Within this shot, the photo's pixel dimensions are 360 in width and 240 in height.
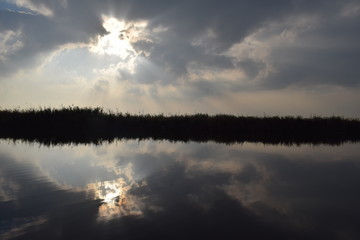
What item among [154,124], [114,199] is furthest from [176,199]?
[154,124]

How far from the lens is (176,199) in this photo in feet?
25.5

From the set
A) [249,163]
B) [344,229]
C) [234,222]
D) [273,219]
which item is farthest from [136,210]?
[249,163]

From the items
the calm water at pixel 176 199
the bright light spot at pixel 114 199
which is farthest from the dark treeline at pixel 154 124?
the bright light spot at pixel 114 199

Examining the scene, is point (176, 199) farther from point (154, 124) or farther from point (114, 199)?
point (154, 124)

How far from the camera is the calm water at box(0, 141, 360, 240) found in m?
5.71

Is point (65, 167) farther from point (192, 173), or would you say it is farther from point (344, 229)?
point (344, 229)

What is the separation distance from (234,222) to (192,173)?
516cm

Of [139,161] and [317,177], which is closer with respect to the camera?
[317,177]

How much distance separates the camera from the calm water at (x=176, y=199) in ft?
18.7

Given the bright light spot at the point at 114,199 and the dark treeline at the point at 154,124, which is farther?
the dark treeline at the point at 154,124

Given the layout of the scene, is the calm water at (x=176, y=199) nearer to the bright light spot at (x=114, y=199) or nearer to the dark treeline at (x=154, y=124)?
the bright light spot at (x=114, y=199)

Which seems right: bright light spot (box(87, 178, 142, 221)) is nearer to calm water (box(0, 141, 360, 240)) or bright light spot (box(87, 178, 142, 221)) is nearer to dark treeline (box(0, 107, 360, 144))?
calm water (box(0, 141, 360, 240))

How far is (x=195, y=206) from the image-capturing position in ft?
23.6

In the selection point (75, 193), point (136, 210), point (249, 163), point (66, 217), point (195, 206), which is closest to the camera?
point (66, 217)
